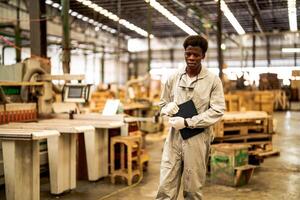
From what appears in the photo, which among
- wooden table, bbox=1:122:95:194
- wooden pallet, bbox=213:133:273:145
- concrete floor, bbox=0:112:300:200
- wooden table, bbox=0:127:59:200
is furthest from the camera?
wooden pallet, bbox=213:133:273:145

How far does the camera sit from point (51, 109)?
5773mm

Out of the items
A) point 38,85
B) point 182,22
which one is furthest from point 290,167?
point 182,22

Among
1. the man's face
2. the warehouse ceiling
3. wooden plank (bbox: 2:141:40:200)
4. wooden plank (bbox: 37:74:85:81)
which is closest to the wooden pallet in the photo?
wooden plank (bbox: 37:74:85:81)

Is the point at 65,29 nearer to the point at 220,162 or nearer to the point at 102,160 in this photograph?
the point at 102,160

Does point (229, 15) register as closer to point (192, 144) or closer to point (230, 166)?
point (230, 166)

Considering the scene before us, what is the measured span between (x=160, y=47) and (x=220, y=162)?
2063cm

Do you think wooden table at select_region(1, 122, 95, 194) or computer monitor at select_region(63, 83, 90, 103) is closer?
wooden table at select_region(1, 122, 95, 194)

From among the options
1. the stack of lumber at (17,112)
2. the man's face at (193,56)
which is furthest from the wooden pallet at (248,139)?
the man's face at (193,56)

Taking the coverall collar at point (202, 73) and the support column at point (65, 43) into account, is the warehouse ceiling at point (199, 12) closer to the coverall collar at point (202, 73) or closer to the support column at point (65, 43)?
the support column at point (65, 43)

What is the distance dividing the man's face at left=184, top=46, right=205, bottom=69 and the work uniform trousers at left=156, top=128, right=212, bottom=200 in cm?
55

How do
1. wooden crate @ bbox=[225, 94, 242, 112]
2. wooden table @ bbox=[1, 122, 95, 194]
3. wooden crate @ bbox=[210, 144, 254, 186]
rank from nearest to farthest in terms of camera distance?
wooden table @ bbox=[1, 122, 95, 194] < wooden crate @ bbox=[210, 144, 254, 186] < wooden crate @ bbox=[225, 94, 242, 112]

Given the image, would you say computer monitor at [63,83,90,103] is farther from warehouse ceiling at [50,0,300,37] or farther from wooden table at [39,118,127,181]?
warehouse ceiling at [50,0,300,37]

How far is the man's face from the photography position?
292 cm

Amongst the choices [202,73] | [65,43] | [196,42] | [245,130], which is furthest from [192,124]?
[245,130]
